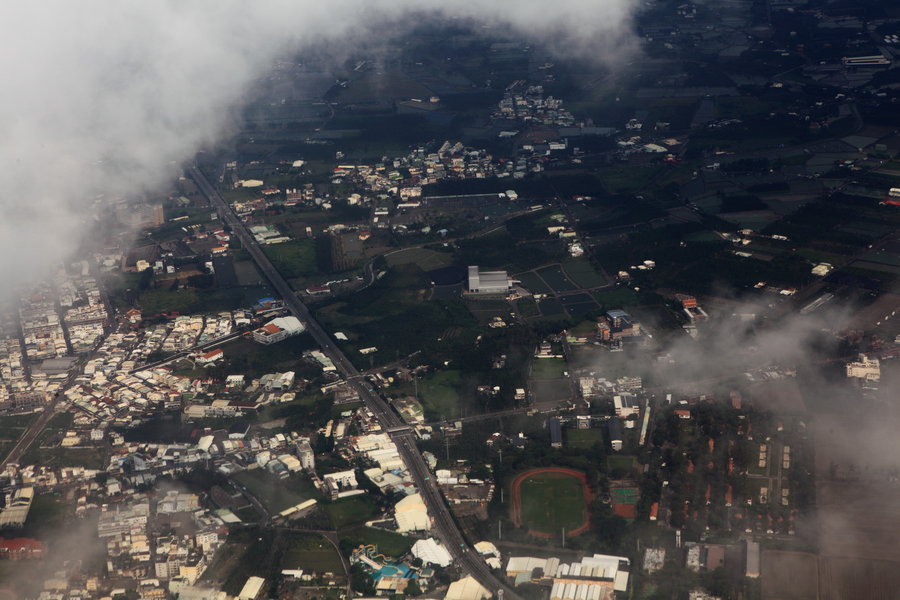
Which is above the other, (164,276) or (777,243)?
(777,243)

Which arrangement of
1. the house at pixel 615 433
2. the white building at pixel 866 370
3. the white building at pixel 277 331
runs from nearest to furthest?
the house at pixel 615 433, the white building at pixel 866 370, the white building at pixel 277 331

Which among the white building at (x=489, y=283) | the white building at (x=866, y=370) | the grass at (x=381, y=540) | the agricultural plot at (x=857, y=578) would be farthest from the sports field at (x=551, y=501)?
the white building at (x=489, y=283)

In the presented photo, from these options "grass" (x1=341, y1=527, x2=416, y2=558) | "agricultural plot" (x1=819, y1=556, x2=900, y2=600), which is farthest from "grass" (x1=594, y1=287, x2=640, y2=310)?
"agricultural plot" (x1=819, y1=556, x2=900, y2=600)

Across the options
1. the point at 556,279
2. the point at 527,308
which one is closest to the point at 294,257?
the point at 556,279

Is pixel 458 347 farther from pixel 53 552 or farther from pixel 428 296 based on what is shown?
pixel 53 552

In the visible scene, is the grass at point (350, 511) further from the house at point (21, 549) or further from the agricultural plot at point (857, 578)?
the agricultural plot at point (857, 578)

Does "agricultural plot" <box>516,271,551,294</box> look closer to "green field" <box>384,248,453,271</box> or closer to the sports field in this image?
"green field" <box>384,248,453,271</box>

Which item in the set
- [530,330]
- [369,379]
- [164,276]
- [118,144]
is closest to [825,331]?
[530,330]
